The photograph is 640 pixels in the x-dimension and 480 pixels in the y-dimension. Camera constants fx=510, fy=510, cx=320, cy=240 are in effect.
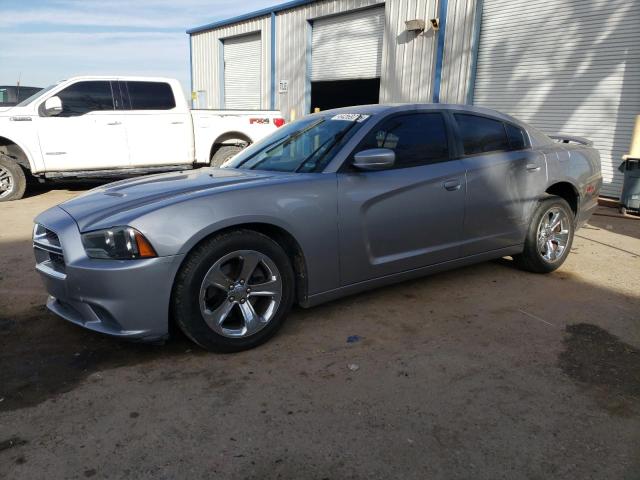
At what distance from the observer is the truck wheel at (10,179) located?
852 cm

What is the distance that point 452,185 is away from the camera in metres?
3.99

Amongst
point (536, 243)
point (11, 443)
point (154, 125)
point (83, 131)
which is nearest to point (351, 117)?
point (536, 243)

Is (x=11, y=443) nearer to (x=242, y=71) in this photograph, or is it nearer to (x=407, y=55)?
(x=407, y=55)

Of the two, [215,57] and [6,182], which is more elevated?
[215,57]


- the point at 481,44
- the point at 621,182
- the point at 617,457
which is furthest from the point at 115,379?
the point at 481,44

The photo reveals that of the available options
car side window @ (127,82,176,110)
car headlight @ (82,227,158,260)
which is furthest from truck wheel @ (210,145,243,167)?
car headlight @ (82,227,158,260)

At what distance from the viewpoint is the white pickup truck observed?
840 cm

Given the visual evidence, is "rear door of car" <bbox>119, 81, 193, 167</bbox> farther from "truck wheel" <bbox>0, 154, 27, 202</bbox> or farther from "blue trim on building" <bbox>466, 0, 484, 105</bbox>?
"blue trim on building" <bbox>466, 0, 484, 105</bbox>

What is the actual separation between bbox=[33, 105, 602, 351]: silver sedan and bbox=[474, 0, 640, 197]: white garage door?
210 inches

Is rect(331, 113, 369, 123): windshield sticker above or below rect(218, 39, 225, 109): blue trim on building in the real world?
below

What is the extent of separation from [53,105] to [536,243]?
7.45 meters

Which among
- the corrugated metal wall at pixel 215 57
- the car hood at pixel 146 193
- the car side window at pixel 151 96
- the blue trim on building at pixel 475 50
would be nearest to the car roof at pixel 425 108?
the car hood at pixel 146 193

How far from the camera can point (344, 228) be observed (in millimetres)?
3480

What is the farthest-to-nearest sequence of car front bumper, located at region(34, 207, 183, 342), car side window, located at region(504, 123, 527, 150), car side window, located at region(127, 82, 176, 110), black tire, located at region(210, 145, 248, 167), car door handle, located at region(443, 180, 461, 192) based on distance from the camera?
black tire, located at region(210, 145, 248, 167) < car side window, located at region(127, 82, 176, 110) < car side window, located at region(504, 123, 527, 150) < car door handle, located at region(443, 180, 461, 192) < car front bumper, located at region(34, 207, 183, 342)
